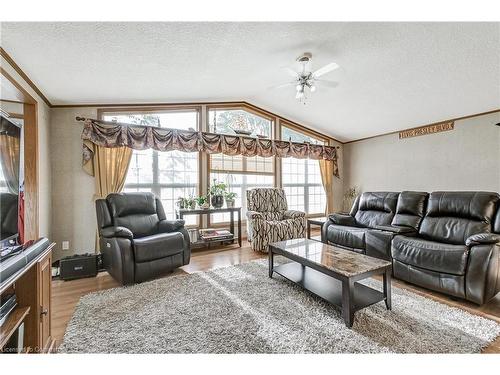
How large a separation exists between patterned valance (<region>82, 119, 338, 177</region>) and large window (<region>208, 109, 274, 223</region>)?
0.26 m

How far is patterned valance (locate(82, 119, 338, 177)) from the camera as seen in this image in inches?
141

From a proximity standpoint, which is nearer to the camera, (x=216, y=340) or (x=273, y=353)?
(x=273, y=353)

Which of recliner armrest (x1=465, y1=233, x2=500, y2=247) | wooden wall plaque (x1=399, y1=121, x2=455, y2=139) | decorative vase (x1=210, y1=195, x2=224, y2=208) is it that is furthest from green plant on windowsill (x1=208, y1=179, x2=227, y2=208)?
wooden wall plaque (x1=399, y1=121, x2=455, y2=139)

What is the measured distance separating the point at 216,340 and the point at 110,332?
2.60 feet

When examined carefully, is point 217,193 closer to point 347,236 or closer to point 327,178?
point 347,236

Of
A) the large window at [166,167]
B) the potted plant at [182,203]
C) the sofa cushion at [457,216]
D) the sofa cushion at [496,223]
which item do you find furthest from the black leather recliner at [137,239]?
the sofa cushion at [496,223]

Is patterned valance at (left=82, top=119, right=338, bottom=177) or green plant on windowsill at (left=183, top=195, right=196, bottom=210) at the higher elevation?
patterned valance at (left=82, top=119, right=338, bottom=177)

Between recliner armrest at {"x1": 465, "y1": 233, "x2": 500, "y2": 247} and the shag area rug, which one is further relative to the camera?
recliner armrest at {"x1": 465, "y1": 233, "x2": 500, "y2": 247}

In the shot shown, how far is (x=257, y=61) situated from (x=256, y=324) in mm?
2787

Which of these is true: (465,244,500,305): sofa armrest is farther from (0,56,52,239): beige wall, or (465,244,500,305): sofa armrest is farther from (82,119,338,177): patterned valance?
(0,56,52,239): beige wall

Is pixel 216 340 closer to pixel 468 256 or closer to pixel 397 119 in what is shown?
pixel 468 256
